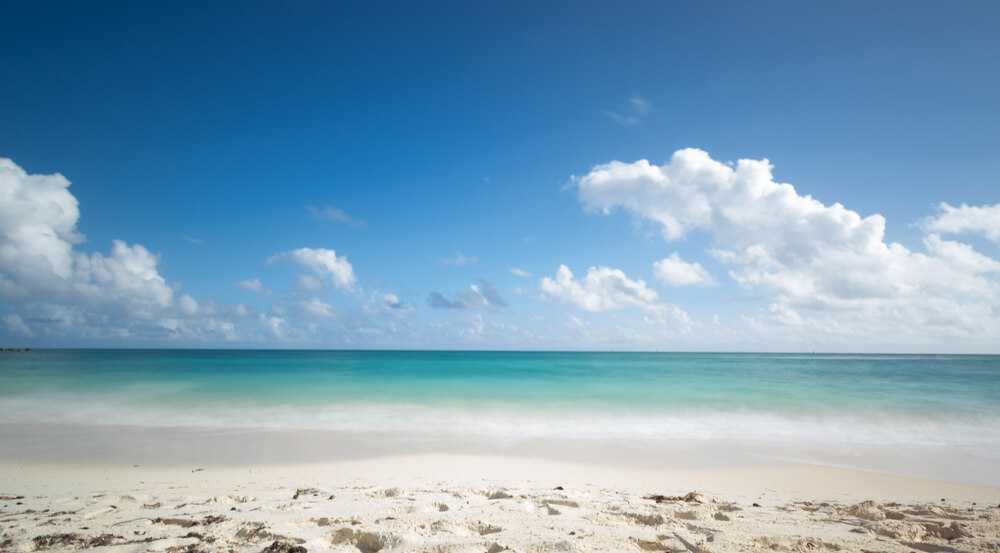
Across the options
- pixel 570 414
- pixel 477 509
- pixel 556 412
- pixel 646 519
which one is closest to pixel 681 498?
pixel 646 519

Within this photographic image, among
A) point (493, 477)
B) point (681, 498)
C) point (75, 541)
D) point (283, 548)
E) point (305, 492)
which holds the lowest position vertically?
point (493, 477)

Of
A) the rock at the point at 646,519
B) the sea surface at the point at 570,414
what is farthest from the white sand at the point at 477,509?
the sea surface at the point at 570,414

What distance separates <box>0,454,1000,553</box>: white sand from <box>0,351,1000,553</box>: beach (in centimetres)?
3

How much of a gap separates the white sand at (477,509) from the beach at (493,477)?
0.11 ft

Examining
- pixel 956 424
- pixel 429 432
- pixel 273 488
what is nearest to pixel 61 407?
A: pixel 429 432

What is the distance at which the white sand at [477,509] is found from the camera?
4133 millimetres

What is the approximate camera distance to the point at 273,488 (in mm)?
6359

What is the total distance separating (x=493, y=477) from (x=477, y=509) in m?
2.17

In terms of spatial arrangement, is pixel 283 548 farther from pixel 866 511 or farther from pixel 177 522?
pixel 866 511

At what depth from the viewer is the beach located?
4297 mm

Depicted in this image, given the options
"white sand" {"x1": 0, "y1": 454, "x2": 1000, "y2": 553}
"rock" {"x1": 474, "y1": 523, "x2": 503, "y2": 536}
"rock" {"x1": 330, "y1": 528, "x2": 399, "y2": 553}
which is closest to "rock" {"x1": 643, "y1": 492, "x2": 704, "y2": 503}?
"white sand" {"x1": 0, "y1": 454, "x2": 1000, "y2": 553}

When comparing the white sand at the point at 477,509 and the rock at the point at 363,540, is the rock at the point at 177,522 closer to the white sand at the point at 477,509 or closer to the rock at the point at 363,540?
the white sand at the point at 477,509

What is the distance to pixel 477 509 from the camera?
5.15 m

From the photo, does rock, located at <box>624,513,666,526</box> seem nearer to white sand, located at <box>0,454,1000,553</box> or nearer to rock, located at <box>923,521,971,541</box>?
white sand, located at <box>0,454,1000,553</box>
